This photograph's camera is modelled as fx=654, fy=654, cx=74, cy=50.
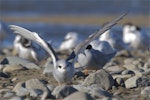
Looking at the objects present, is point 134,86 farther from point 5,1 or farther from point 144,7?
point 5,1

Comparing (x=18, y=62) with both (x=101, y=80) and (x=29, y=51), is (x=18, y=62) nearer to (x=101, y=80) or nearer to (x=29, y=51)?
(x=101, y=80)

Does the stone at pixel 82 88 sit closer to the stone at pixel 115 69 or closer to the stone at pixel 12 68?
the stone at pixel 115 69

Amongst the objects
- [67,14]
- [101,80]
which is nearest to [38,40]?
[101,80]

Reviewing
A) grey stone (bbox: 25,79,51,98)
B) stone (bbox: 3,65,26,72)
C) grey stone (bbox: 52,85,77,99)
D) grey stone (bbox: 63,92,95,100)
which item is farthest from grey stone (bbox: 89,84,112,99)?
stone (bbox: 3,65,26,72)

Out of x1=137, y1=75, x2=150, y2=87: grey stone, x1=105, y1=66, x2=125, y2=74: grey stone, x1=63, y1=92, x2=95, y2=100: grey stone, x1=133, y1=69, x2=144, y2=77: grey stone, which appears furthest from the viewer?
x1=105, y1=66, x2=125, y2=74: grey stone

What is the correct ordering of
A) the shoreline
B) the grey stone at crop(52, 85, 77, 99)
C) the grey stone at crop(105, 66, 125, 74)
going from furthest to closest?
1. the shoreline
2. the grey stone at crop(105, 66, 125, 74)
3. the grey stone at crop(52, 85, 77, 99)

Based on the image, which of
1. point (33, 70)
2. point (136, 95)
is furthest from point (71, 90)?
point (33, 70)

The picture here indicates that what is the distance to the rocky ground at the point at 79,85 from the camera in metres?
6.81

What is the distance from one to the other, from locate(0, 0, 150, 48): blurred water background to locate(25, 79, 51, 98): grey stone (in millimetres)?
13008

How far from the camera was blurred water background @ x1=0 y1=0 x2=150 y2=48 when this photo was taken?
2475 centimetres

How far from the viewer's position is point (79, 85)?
7.27 m

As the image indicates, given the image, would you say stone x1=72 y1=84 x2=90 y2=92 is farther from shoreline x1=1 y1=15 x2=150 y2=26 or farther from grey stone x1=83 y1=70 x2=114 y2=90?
shoreline x1=1 y1=15 x2=150 y2=26

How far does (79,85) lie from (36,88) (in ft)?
1.57

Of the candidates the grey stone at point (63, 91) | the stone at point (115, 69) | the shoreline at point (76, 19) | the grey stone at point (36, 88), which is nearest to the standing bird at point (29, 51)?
the stone at point (115, 69)
